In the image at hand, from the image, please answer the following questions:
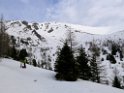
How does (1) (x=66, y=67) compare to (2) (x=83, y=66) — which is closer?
(1) (x=66, y=67)

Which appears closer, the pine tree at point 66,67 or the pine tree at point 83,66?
the pine tree at point 66,67

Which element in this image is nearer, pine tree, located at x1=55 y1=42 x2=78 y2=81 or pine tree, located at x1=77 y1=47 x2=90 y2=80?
pine tree, located at x1=55 y1=42 x2=78 y2=81

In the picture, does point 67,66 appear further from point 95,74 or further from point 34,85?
point 95,74

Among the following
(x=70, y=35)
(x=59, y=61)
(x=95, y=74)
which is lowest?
(x=95, y=74)

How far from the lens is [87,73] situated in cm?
4619

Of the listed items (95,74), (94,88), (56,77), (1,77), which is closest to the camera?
(1,77)

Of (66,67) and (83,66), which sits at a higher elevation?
(66,67)

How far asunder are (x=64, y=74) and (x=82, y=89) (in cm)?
712

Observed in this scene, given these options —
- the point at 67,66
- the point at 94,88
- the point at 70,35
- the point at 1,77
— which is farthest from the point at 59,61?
the point at 70,35

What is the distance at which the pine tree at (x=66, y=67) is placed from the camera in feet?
116

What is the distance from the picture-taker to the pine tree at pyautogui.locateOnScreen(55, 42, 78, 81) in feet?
116

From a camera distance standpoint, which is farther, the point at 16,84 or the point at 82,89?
the point at 82,89

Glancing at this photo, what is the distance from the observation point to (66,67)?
36.1 meters

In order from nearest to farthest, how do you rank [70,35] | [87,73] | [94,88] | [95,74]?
[94,88], [87,73], [95,74], [70,35]
